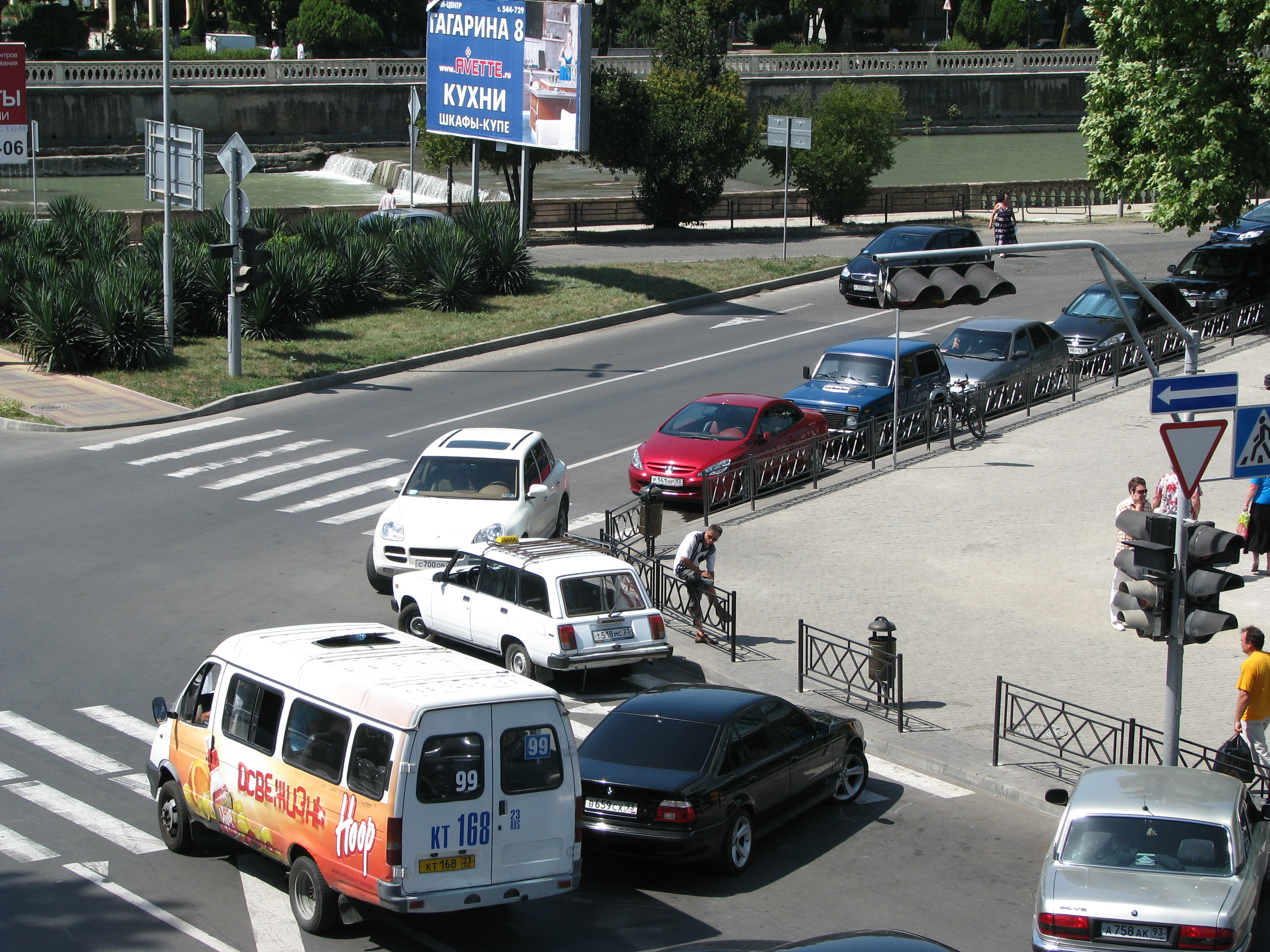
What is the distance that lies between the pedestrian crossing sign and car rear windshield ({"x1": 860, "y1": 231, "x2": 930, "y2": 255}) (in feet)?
75.4

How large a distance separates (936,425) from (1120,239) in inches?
884

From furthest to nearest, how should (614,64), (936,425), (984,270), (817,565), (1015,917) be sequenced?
1. (614,64)
2. (936,425)
3. (817,565)
4. (984,270)
5. (1015,917)

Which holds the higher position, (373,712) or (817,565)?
(373,712)

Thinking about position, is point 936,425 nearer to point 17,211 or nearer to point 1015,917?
point 1015,917

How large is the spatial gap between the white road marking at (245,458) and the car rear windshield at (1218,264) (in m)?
22.0

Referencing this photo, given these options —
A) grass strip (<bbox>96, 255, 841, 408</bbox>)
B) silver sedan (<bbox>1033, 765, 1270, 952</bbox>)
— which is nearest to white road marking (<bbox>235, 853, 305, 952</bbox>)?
silver sedan (<bbox>1033, 765, 1270, 952</bbox>)

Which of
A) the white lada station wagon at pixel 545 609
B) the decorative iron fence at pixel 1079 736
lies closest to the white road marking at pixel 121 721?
the white lada station wagon at pixel 545 609

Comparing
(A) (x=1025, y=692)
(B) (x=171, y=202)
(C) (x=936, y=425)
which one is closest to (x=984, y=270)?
(A) (x=1025, y=692)

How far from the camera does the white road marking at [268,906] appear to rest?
30.8 feet

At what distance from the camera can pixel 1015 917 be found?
1016 cm

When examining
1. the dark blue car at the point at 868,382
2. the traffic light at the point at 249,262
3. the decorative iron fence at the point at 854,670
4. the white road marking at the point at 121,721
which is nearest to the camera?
the white road marking at the point at 121,721

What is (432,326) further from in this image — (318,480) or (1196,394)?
(1196,394)

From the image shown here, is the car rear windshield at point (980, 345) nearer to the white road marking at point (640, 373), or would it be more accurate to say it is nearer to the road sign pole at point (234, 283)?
the white road marking at point (640, 373)

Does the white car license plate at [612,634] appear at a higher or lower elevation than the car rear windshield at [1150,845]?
lower
